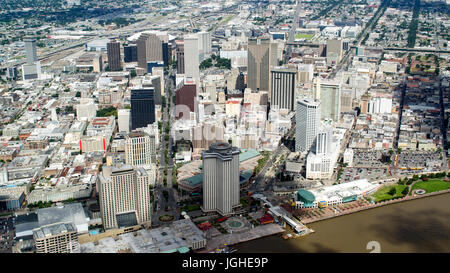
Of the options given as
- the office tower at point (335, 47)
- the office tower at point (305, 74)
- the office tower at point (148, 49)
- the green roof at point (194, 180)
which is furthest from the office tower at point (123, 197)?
the office tower at point (335, 47)

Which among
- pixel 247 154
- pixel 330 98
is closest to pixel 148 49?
pixel 330 98


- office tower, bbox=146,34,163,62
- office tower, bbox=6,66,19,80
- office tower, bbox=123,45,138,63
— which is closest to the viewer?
office tower, bbox=6,66,19,80

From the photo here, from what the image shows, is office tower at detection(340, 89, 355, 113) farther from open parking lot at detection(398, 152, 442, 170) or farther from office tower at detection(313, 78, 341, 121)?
open parking lot at detection(398, 152, 442, 170)

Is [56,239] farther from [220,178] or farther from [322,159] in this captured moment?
[322,159]

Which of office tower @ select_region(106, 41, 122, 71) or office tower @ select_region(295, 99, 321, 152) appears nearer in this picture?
office tower @ select_region(295, 99, 321, 152)

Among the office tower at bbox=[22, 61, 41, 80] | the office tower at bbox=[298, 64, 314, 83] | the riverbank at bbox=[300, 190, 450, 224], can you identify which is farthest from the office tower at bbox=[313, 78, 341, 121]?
the office tower at bbox=[22, 61, 41, 80]

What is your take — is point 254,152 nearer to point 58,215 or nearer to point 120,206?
point 120,206
